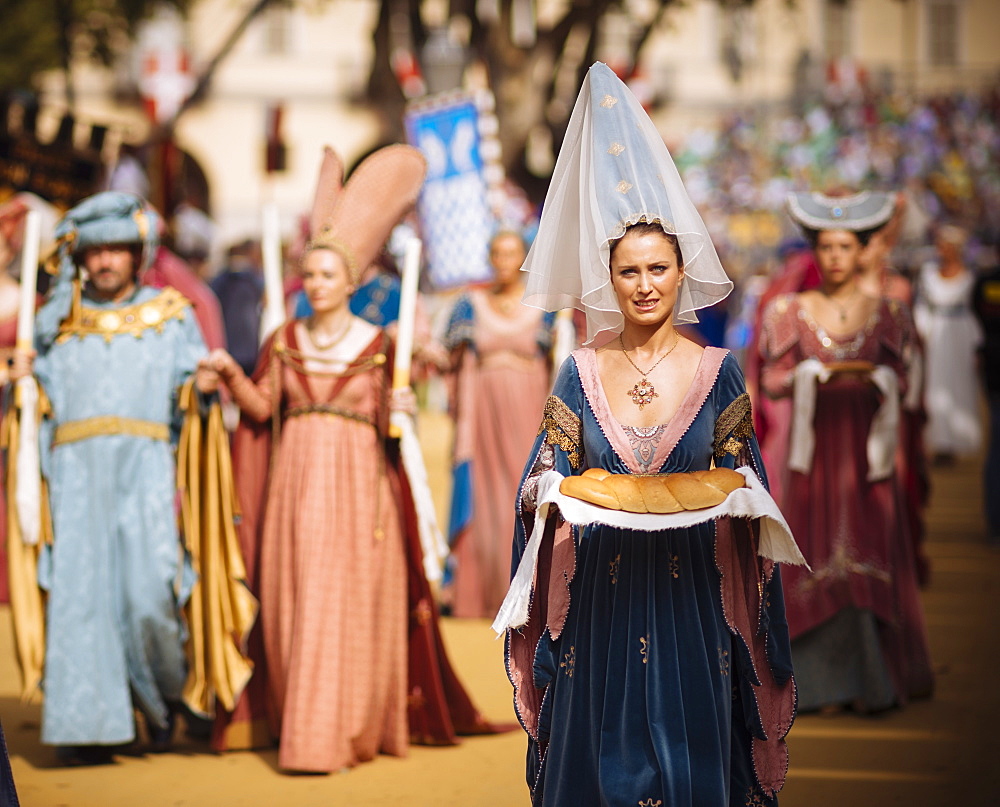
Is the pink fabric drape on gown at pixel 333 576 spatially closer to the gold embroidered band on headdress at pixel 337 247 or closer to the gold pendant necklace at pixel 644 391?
the gold embroidered band on headdress at pixel 337 247

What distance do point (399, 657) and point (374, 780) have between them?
1.76 feet

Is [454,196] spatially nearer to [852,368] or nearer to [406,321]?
[852,368]

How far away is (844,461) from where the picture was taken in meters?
6.40

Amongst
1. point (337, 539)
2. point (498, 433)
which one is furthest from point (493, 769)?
point (498, 433)

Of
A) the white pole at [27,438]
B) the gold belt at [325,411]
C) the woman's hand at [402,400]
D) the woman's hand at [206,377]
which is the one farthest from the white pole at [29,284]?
the woman's hand at [402,400]

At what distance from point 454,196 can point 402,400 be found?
577cm

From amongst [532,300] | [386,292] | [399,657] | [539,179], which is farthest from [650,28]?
[532,300]

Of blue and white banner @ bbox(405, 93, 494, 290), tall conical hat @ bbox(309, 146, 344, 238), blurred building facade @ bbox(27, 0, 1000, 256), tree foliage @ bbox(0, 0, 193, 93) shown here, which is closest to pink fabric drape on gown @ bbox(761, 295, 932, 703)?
tall conical hat @ bbox(309, 146, 344, 238)

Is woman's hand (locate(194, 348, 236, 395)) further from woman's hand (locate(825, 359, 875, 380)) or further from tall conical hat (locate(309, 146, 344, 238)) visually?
woman's hand (locate(825, 359, 875, 380))

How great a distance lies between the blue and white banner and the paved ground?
4604 mm

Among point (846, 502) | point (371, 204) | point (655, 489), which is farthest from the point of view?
point (846, 502)

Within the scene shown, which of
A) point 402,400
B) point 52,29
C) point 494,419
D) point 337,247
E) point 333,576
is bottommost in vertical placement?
point 333,576

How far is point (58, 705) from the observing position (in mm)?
5465

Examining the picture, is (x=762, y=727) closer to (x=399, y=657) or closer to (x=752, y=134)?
(x=399, y=657)
